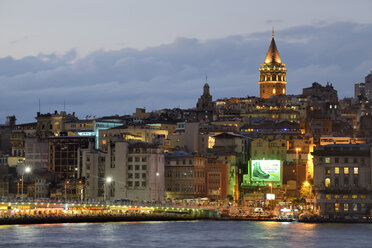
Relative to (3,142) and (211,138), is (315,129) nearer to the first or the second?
(211,138)

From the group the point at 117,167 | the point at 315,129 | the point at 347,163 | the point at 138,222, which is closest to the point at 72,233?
the point at 138,222

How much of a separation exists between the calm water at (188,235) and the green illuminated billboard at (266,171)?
2094 cm

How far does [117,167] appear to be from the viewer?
445 ft

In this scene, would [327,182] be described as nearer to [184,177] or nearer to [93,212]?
[184,177]

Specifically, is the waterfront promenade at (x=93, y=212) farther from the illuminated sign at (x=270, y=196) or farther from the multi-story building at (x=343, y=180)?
the multi-story building at (x=343, y=180)

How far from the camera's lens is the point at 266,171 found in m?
144

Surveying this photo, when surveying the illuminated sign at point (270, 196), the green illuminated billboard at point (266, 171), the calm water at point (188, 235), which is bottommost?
the calm water at point (188, 235)

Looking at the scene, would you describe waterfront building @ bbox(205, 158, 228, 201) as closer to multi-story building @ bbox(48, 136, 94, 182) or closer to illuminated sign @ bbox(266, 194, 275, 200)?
illuminated sign @ bbox(266, 194, 275, 200)

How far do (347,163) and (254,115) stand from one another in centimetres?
6627

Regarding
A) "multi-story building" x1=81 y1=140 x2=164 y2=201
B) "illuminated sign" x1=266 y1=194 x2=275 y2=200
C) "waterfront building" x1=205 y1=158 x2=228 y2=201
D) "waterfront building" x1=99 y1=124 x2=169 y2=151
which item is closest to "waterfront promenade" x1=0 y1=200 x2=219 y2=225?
"multi-story building" x1=81 y1=140 x2=164 y2=201

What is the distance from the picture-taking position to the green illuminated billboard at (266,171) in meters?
144

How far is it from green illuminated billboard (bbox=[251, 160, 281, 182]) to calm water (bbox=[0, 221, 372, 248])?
68.7 feet

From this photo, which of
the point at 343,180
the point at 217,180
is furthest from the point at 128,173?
the point at 343,180

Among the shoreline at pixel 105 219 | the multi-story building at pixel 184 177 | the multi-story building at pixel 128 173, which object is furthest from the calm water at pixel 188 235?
the multi-story building at pixel 184 177
